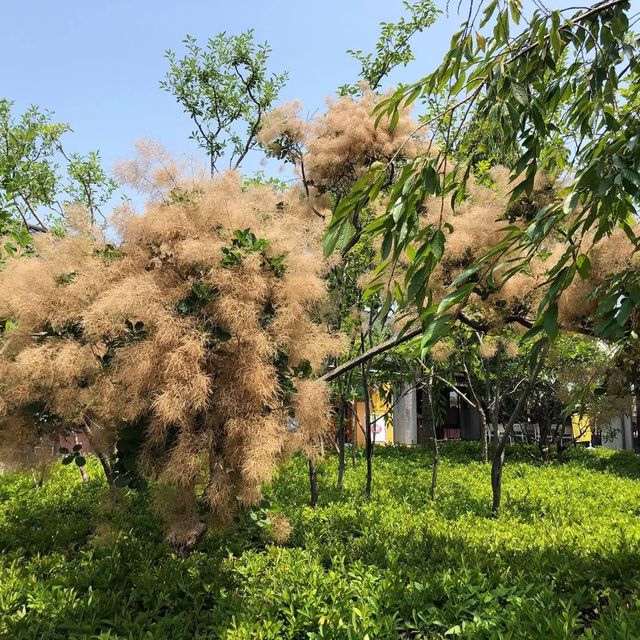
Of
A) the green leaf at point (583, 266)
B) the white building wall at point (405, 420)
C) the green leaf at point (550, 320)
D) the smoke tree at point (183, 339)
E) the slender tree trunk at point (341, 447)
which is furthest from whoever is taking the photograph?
the white building wall at point (405, 420)

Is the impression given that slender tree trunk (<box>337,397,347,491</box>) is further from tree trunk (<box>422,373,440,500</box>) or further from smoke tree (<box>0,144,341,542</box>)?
smoke tree (<box>0,144,341,542</box>)

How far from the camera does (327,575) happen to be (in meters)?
3.67

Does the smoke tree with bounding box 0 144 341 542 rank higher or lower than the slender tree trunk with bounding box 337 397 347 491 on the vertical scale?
higher

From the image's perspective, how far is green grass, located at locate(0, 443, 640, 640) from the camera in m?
2.99

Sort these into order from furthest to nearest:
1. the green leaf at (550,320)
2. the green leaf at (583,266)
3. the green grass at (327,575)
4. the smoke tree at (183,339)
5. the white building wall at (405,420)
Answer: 1. the white building wall at (405,420)
2. the green grass at (327,575)
3. the smoke tree at (183,339)
4. the green leaf at (583,266)
5. the green leaf at (550,320)

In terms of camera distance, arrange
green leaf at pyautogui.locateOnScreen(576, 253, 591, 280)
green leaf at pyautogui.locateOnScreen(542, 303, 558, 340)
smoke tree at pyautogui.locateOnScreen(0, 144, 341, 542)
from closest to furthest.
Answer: green leaf at pyautogui.locateOnScreen(542, 303, 558, 340) < green leaf at pyautogui.locateOnScreen(576, 253, 591, 280) < smoke tree at pyautogui.locateOnScreen(0, 144, 341, 542)

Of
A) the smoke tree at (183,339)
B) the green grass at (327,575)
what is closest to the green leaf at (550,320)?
the smoke tree at (183,339)

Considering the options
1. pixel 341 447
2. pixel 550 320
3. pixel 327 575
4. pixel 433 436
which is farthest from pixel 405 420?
pixel 550 320

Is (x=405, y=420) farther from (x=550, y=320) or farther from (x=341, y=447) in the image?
(x=550, y=320)

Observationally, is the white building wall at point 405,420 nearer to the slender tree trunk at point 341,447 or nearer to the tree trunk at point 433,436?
the tree trunk at point 433,436

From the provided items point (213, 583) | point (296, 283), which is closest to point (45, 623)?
point (213, 583)

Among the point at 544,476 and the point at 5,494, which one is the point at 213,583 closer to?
the point at 5,494

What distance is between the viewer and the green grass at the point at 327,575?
2.99 meters

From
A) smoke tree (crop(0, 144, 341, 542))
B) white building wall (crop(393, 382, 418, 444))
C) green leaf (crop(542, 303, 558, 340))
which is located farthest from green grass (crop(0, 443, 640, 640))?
white building wall (crop(393, 382, 418, 444))
